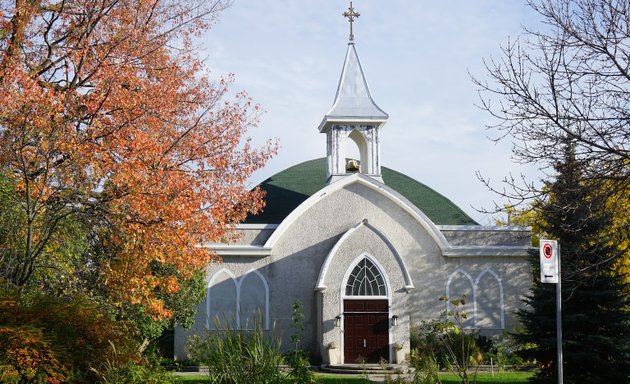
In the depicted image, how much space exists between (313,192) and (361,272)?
5.23 m

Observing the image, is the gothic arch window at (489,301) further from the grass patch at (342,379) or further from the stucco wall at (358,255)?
the grass patch at (342,379)

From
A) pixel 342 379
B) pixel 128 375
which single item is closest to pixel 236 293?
pixel 342 379

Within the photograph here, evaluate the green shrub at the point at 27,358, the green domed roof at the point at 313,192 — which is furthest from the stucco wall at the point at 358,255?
the green shrub at the point at 27,358

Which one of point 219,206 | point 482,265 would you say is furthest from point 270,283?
point 219,206

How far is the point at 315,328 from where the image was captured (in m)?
26.4

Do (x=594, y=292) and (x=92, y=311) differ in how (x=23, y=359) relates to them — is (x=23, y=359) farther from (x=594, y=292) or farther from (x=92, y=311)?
(x=594, y=292)

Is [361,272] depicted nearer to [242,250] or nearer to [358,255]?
[358,255]

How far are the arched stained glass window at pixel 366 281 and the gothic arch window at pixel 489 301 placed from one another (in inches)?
140

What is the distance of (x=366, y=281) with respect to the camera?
1022 inches

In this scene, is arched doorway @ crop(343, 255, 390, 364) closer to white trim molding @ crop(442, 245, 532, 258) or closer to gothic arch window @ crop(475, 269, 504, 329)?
white trim molding @ crop(442, 245, 532, 258)

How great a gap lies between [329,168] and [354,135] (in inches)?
65.7

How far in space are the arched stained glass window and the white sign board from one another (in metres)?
14.6

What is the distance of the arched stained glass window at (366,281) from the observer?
25.9 metres

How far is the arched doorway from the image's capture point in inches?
998
